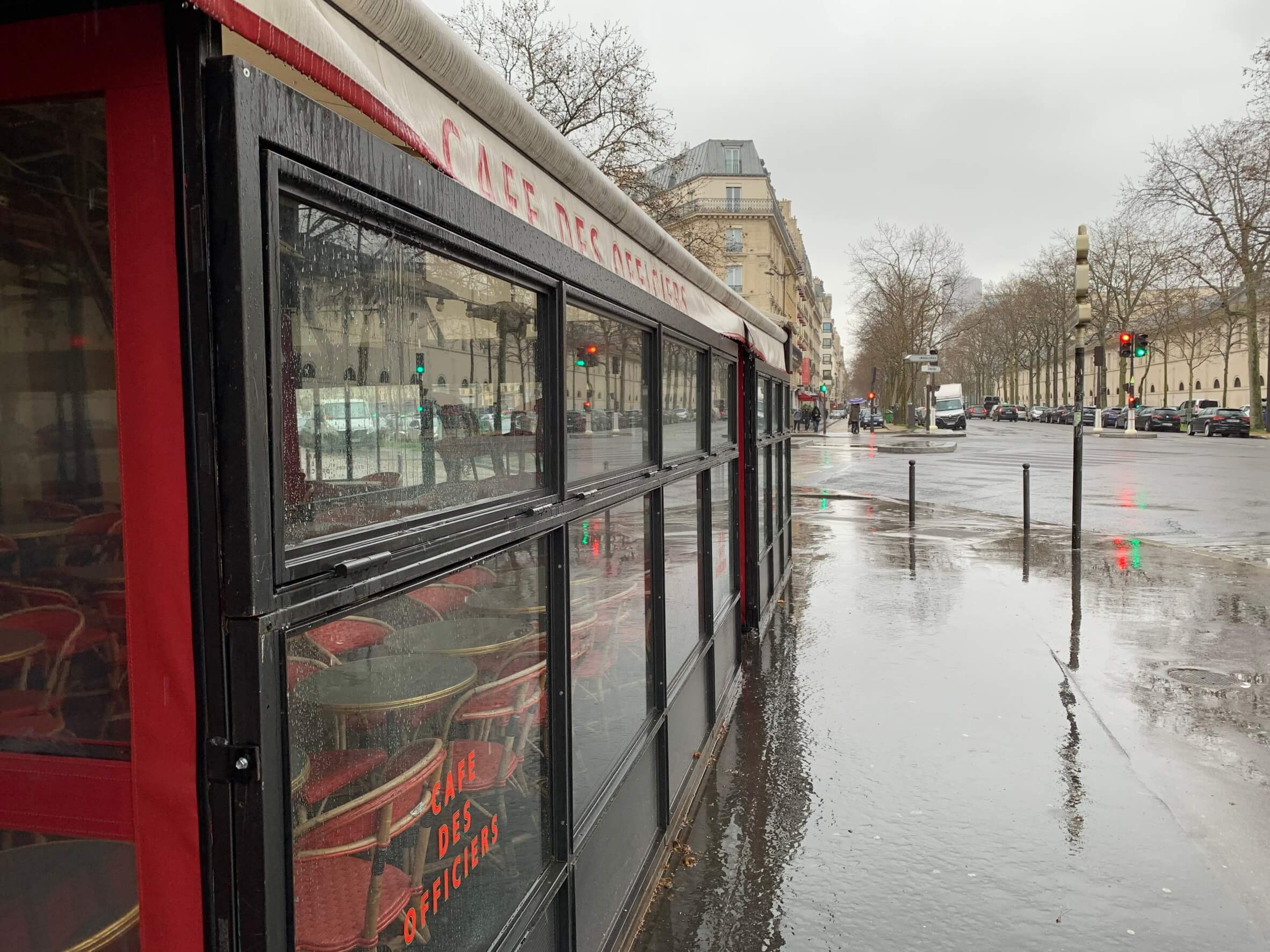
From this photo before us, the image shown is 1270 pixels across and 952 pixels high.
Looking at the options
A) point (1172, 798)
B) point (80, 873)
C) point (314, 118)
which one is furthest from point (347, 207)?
point (1172, 798)

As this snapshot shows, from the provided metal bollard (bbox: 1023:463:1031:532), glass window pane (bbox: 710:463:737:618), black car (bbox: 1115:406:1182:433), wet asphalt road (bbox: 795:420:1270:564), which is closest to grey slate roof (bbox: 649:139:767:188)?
black car (bbox: 1115:406:1182:433)

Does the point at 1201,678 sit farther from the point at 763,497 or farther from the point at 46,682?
the point at 46,682

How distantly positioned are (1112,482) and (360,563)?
22796 millimetres

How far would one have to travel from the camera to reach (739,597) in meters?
7.06

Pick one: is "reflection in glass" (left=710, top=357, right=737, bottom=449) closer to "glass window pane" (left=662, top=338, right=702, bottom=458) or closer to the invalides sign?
"glass window pane" (left=662, top=338, right=702, bottom=458)

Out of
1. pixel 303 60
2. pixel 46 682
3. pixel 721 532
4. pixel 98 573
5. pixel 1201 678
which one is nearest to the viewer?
pixel 303 60

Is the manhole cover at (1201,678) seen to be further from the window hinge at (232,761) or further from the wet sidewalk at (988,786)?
the window hinge at (232,761)

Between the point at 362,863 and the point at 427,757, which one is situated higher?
the point at 427,757

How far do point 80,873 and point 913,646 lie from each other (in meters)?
6.52

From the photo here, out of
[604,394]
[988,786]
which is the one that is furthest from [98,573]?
[988,786]

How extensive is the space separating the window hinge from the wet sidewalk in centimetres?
238

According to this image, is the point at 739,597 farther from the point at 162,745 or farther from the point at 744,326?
the point at 162,745

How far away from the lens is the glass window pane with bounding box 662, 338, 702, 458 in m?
4.38

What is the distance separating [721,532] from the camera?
608cm
